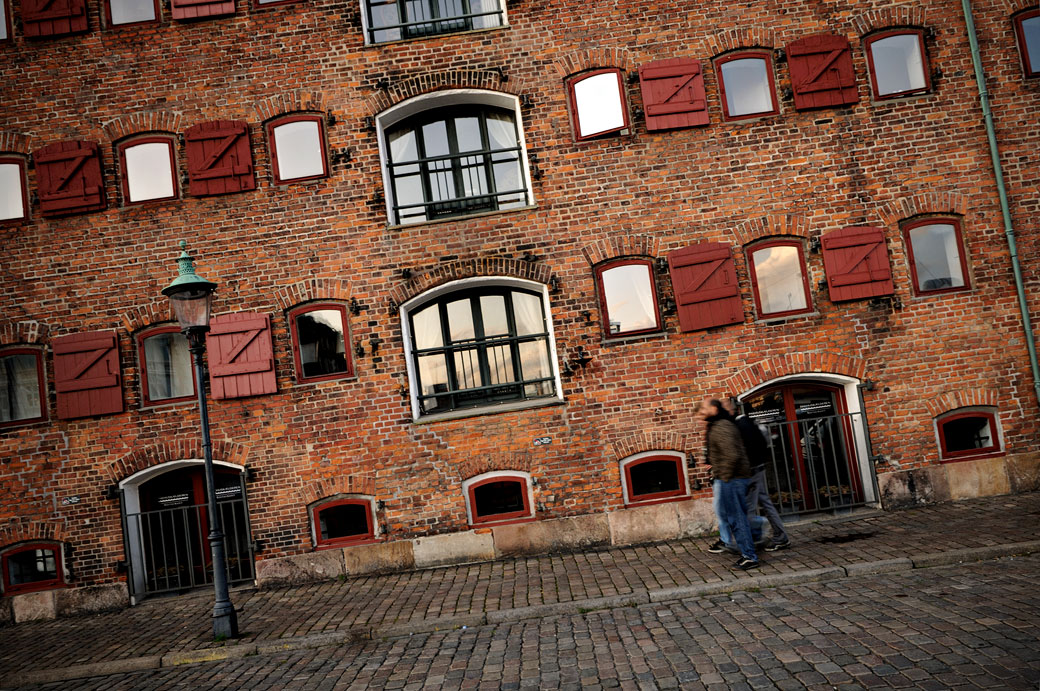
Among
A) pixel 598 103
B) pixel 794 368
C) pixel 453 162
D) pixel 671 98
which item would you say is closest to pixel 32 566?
pixel 453 162

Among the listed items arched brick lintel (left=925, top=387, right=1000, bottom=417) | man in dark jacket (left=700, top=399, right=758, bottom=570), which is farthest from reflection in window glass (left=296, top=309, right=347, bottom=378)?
arched brick lintel (left=925, top=387, right=1000, bottom=417)

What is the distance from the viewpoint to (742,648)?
17.5 feet

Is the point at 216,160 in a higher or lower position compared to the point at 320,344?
higher

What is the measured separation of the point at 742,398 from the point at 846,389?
169 centimetres

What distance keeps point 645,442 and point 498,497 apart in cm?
237

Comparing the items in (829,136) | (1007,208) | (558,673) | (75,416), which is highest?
(829,136)

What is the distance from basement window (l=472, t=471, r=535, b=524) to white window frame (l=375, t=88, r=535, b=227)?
13.2ft

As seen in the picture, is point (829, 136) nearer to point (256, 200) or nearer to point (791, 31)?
point (791, 31)

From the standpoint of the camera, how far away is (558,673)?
5.29 meters

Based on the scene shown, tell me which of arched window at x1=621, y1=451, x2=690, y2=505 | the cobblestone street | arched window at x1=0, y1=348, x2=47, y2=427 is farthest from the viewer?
arched window at x1=0, y1=348, x2=47, y2=427

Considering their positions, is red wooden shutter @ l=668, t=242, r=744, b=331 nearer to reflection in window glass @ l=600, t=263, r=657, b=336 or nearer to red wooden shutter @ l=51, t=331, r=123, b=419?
reflection in window glass @ l=600, t=263, r=657, b=336

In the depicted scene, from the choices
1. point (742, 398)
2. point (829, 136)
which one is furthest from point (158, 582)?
point (829, 136)

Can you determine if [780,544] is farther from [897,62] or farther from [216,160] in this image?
[216,160]

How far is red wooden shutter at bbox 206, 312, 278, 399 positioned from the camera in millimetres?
10125
